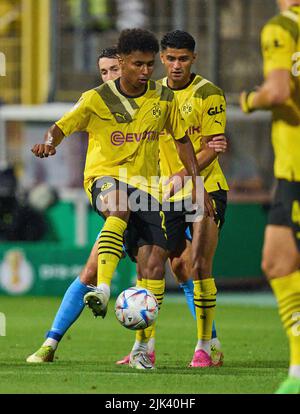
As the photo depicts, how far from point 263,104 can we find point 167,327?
23.2 ft

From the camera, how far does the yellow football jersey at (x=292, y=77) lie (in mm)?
6980

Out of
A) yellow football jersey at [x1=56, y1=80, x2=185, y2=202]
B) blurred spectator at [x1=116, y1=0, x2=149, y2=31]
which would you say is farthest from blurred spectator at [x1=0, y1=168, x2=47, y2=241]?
yellow football jersey at [x1=56, y1=80, x2=185, y2=202]

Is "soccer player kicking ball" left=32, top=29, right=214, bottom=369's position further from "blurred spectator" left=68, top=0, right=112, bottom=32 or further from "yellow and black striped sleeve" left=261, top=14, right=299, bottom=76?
"blurred spectator" left=68, top=0, right=112, bottom=32

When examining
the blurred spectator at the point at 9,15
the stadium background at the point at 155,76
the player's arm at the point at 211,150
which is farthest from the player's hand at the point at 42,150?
the blurred spectator at the point at 9,15

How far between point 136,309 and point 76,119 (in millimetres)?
1392

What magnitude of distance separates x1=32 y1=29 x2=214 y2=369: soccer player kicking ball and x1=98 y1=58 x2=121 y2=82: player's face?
658 mm

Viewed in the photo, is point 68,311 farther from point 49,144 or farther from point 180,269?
point 49,144

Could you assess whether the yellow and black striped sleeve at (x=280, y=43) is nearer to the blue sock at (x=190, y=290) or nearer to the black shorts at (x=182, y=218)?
the black shorts at (x=182, y=218)

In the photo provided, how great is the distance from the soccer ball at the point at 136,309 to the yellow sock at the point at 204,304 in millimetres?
822

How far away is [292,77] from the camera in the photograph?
280 inches

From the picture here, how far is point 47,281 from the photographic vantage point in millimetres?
18234

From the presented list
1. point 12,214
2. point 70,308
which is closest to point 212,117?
point 70,308

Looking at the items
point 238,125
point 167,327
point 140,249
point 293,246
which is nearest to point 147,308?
point 140,249

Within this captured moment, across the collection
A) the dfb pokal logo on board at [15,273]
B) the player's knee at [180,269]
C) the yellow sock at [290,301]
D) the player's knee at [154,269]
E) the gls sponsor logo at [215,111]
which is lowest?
the dfb pokal logo on board at [15,273]
